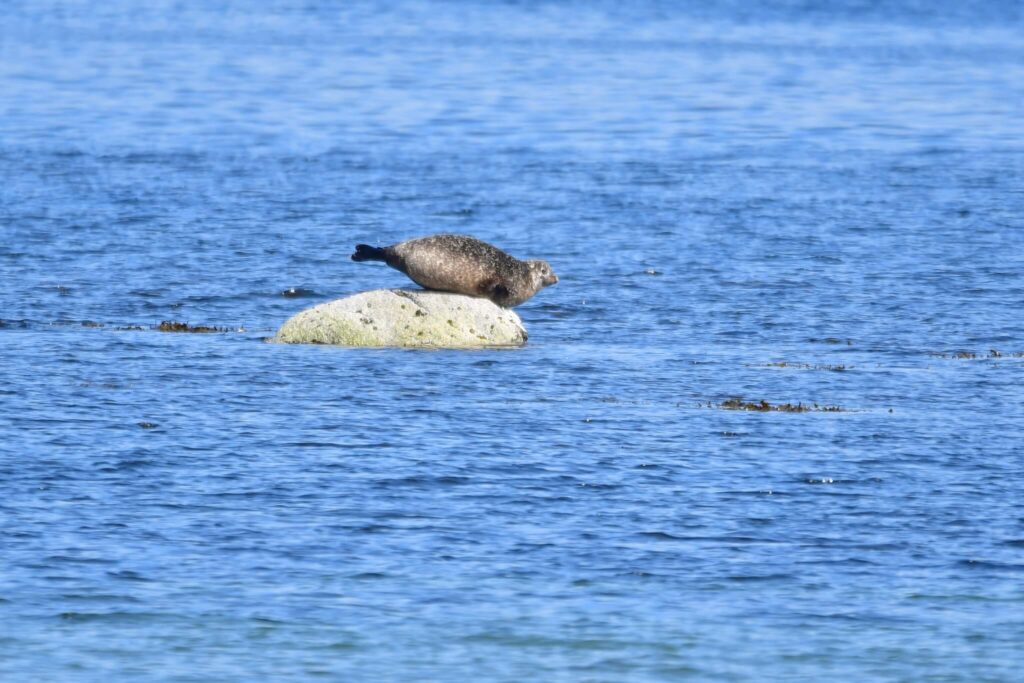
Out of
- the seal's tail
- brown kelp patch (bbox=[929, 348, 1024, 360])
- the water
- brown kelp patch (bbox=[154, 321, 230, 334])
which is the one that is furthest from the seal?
brown kelp patch (bbox=[929, 348, 1024, 360])

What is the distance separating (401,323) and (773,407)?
4526 mm

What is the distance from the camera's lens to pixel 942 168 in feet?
119

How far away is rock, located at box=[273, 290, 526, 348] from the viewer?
1938 centimetres

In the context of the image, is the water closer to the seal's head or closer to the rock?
the rock

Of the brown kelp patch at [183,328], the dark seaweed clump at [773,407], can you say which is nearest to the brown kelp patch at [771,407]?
the dark seaweed clump at [773,407]

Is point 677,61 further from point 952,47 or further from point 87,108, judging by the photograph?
point 87,108

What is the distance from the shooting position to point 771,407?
16641 mm

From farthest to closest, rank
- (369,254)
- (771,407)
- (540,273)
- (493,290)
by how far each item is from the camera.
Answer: (540,273)
(493,290)
(369,254)
(771,407)

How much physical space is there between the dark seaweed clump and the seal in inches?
160

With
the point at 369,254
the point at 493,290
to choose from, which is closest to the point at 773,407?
the point at 493,290

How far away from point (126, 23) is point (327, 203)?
4890cm

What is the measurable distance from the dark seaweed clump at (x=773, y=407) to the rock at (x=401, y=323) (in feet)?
12.0

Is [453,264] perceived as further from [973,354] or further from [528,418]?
[973,354]

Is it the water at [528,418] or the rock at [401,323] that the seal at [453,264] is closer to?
the rock at [401,323]
